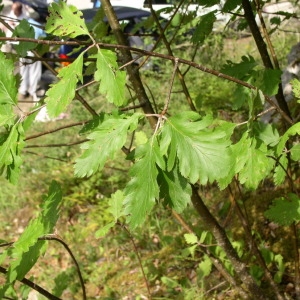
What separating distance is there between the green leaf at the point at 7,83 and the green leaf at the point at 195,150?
49cm

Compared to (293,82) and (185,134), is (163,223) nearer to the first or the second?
(293,82)

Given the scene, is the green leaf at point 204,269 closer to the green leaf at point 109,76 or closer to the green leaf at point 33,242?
the green leaf at point 33,242

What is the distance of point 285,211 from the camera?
63.8 inches

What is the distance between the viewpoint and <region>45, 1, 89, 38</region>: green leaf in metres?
1.27

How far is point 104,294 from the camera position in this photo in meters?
3.30

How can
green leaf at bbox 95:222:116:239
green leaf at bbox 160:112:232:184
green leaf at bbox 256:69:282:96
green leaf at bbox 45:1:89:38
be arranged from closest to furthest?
green leaf at bbox 160:112:232:184, green leaf at bbox 45:1:89:38, green leaf at bbox 256:69:282:96, green leaf at bbox 95:222:116:239

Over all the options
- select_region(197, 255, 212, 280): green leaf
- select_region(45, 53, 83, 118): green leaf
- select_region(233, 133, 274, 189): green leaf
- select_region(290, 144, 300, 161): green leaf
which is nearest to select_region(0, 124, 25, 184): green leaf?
select_region(45, 53, 83, 118): green leaf

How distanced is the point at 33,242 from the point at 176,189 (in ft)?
1.67

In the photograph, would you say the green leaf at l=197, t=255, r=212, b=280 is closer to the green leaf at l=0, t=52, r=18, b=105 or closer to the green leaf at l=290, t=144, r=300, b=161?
the green leaf at l=290, t=144, r=300, b=161

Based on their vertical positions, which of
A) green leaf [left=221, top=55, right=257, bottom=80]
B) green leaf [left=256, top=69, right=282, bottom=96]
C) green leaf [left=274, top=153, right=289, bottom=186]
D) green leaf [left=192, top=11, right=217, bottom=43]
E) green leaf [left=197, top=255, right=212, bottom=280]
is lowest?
green leaf [left=197, top=255, right=212, bottom=280]

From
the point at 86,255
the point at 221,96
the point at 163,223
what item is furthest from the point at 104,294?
the point at 221,96

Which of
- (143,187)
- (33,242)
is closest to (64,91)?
(143,187)

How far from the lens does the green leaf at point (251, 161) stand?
1.27 m

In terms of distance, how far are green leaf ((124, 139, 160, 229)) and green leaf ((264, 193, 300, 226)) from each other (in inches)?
29.0
